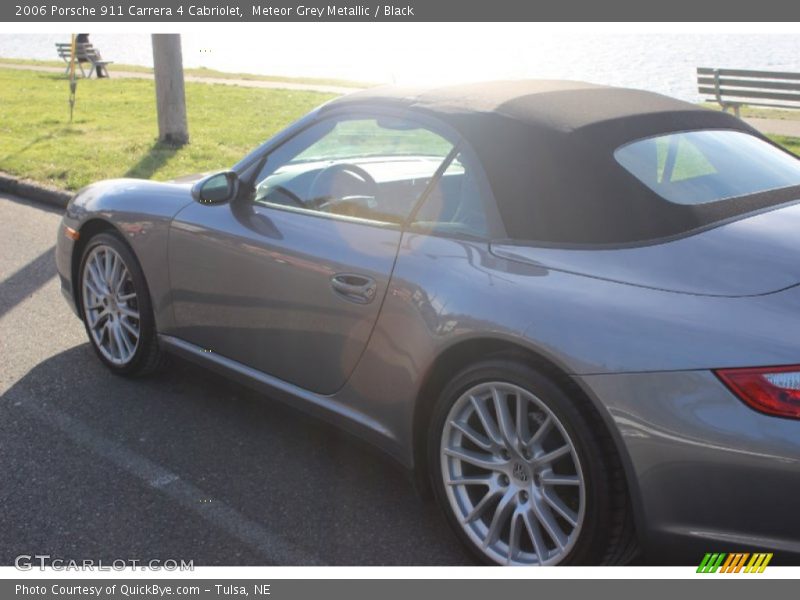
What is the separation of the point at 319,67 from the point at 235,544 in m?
21.8

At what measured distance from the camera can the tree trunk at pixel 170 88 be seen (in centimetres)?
1091


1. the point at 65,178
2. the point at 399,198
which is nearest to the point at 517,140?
the point at 399,198

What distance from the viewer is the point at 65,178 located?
9.72m

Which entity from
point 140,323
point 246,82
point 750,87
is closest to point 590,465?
point 140,323

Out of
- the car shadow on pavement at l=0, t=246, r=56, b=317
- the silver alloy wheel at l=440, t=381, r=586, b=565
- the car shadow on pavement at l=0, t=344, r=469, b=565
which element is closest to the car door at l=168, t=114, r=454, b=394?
the car shadow on pavement at l=0, t=344, r=469, b=565

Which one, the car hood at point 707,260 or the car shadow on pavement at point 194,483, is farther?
the car shadow on pavement at point 194,483

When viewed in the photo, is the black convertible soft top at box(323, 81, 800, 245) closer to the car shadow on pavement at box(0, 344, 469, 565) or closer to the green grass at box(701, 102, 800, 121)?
the car shadow on pavement at box(0, 344, 469, 565)

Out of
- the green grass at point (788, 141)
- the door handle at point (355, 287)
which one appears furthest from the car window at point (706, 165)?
the green grass at point (788, 141)

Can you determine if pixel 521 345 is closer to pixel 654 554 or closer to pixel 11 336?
pixel 654 554

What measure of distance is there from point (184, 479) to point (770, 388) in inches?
91.5

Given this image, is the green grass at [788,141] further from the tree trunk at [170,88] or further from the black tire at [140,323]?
the black tire at [140,323]

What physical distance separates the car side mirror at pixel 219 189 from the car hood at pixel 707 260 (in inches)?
59.6

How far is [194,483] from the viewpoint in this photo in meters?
3.66

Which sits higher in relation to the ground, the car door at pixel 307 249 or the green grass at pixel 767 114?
the car door at pixel 307 249
